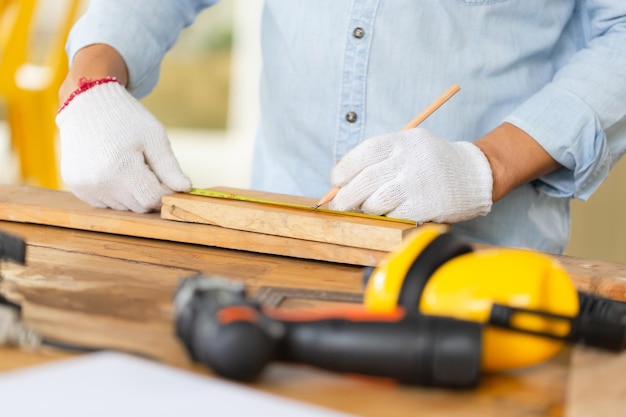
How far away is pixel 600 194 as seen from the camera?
2168 mm

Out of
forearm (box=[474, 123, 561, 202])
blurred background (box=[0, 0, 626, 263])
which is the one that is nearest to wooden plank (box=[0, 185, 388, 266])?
forearm (box=[474, 123, 561, 202])

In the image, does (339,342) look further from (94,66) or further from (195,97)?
(195,97)

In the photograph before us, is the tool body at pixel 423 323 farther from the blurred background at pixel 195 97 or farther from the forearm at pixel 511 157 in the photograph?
the blurred background at pixel 195 97

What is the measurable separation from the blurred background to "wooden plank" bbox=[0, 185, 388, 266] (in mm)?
2838

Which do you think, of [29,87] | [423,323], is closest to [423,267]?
[423,323]

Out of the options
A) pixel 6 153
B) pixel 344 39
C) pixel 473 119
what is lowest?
pixel 6 153

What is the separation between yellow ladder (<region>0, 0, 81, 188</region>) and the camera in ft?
11.8

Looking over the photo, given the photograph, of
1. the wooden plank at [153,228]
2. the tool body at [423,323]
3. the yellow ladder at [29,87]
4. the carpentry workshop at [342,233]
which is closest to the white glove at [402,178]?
the carpentry workshop at [342,233]

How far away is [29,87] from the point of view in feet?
12.5

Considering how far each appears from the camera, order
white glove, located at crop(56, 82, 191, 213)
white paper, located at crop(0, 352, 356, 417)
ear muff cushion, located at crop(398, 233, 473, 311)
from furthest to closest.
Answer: white glove, located at crop(56, 82, 191, 213) < ear muff cushion, located at crop(398, 233, 473, 311) < white paper, located at crop(0, 352, 356, 417)

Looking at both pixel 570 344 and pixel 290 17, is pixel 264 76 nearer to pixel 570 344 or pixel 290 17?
pixel 290 17

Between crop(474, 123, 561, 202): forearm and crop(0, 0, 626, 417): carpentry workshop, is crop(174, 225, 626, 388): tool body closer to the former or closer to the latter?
crop(0, 0, 626, 417): carpentry workshop

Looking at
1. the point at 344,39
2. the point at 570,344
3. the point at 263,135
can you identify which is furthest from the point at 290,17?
the point at 570,344

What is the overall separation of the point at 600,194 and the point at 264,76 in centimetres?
114
